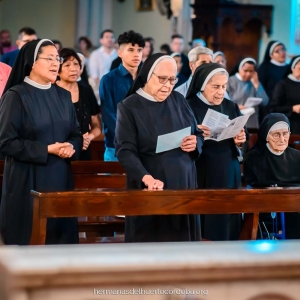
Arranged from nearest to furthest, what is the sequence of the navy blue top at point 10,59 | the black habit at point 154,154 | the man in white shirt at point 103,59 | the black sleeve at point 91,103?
1. the black habit at point 154,154
2. the black sleeve at point 91,103
3. the navy blue top at point 10,59
4. the man in white shirt at point 103,59

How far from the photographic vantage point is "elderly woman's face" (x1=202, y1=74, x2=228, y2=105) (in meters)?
6.18

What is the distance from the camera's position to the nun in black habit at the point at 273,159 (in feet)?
21.8

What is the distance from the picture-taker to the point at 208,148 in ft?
20.7

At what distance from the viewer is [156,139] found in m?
5.24

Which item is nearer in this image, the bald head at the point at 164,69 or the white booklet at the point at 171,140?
the white booklet at the point at 171,140

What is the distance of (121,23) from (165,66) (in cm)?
1362

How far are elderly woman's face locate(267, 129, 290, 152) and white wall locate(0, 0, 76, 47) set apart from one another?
36.9 ft

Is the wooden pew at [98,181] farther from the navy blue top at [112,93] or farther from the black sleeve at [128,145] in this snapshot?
the black sleeve at [128,145]

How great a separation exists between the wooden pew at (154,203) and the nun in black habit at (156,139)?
19 cm

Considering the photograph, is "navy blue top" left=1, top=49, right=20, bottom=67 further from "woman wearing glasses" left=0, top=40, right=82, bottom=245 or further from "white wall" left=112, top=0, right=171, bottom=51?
"white wall" left=112, top=0, right=171, bottom=51

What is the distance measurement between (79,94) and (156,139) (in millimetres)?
2236

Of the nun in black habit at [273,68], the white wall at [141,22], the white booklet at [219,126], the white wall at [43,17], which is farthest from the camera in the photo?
the white wall at [141,22]

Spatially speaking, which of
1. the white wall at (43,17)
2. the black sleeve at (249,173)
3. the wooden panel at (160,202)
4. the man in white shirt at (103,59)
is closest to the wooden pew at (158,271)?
the wooden panel at (160,202)

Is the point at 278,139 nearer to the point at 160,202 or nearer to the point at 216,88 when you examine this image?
the point at 216,88
